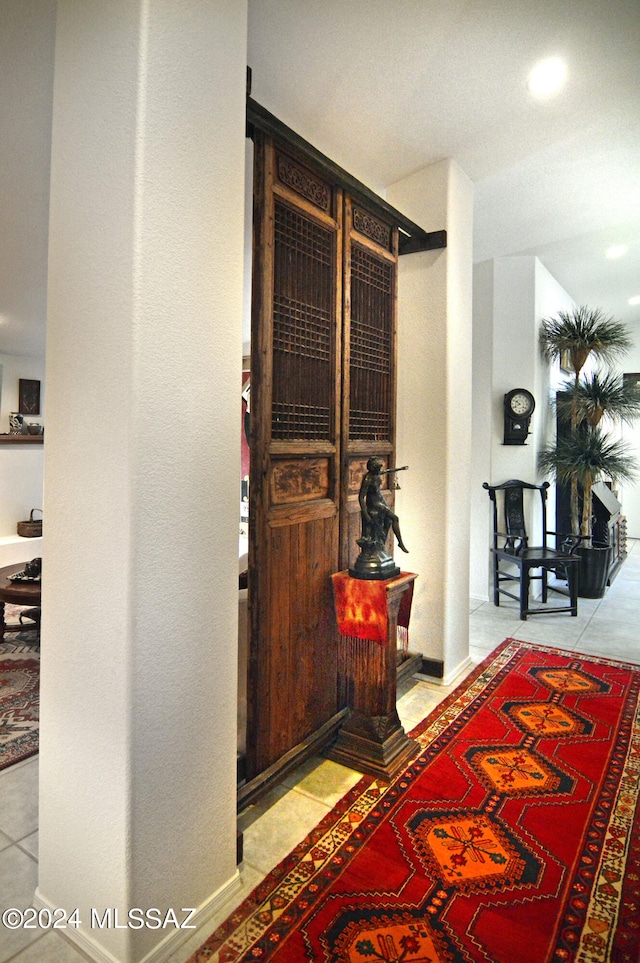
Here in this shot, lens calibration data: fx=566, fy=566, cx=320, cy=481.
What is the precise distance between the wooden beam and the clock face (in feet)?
7.25

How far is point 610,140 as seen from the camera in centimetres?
324

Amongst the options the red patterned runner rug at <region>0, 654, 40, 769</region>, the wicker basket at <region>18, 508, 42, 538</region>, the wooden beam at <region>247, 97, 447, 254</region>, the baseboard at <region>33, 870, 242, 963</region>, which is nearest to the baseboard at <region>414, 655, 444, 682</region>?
the baseboard at <region>33, 870, 242, 963</region>

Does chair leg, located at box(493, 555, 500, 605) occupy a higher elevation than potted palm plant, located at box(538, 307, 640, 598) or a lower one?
lower

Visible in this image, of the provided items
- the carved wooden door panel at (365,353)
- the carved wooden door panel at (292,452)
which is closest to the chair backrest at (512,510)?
the carved wooden door panel at (365,353)

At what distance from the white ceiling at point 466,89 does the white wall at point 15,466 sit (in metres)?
5.09

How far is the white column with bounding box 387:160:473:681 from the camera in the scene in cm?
328

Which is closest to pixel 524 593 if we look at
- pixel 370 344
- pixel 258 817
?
pixel 370 344

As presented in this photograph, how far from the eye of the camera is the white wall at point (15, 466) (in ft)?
21.3

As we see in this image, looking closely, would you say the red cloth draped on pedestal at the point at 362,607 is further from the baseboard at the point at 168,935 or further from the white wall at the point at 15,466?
the white wall at the point at 15,466

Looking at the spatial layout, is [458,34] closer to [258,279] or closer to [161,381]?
[258,279]

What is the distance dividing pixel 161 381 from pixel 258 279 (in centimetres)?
90

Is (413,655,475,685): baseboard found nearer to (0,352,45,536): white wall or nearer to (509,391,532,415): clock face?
(509,391,532,415): clock face

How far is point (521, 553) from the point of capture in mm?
4660

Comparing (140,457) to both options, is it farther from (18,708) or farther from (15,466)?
(15,466)
